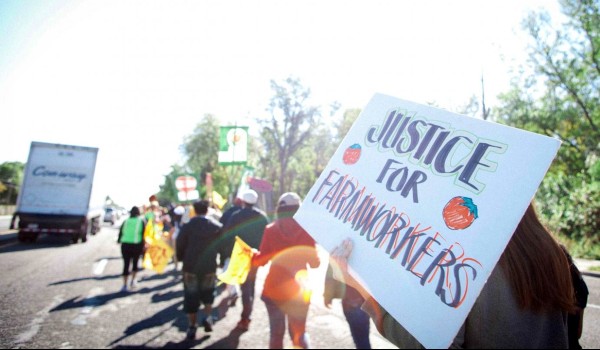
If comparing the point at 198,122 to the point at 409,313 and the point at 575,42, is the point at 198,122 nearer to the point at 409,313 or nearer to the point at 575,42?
the point at 575,42

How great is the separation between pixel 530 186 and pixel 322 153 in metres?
43.5

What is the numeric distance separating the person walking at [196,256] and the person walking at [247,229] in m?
0.28

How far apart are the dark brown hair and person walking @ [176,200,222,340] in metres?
4.19

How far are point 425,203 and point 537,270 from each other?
1.65ft

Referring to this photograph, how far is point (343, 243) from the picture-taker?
1570 millimetres

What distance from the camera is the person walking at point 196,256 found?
4.88 m

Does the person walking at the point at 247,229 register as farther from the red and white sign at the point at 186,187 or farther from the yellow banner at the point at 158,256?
the red and white sign at the point at 186,187

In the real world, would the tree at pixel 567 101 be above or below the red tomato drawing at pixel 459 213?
above

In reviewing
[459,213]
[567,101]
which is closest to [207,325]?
[459,213]

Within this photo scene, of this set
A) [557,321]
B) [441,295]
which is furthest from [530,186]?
[557,321]

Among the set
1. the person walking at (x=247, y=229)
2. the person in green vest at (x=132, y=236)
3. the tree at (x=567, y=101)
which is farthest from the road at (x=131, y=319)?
the tree at (x=567, y=101)

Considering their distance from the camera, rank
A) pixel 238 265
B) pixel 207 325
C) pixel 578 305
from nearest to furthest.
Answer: pixel 578 305, pixel 238 265, pixel 207 325

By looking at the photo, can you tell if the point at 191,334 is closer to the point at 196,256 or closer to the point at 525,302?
the point at 196,256

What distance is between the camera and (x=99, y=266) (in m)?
10.5
